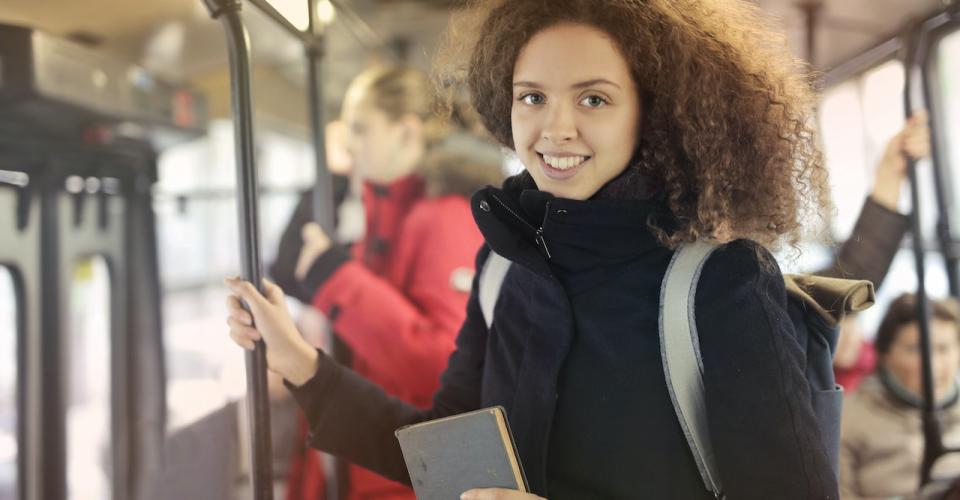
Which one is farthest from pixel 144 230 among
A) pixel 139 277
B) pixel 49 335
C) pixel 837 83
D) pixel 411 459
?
pixel 837 83

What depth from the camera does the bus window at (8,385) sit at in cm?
128

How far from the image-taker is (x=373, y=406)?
4.22ft

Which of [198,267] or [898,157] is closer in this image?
[898,157]

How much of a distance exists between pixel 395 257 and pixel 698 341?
151cm

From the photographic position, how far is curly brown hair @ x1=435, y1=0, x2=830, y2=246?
3.41 ft

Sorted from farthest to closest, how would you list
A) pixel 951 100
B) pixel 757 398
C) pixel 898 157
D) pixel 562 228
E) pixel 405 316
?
1. pixel 951 100
2. pixel 405 316
3. pixel 898 157
4. pixel 562 228
5. pixel 757 398

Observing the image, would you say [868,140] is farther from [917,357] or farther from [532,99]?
[532,99]

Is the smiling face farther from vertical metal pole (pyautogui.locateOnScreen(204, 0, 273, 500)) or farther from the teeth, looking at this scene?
vertical metal pole (pyautogui.locateOnScreen(204, 0, 273, 500))

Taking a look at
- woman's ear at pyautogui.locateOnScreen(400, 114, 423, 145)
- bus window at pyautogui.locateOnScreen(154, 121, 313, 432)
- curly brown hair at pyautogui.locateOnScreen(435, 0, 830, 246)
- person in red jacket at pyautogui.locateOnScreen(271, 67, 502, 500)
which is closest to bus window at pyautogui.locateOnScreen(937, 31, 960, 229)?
curly brown hair at pyautogui.locateOnScreen(435, 0, 830, 246)

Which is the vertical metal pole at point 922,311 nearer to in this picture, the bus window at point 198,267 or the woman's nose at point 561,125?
the woman's nose at point 561,125

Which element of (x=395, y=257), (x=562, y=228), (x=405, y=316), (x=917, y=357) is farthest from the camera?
(x=917, y=357)

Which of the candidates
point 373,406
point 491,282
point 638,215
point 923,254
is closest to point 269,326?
point 373,406

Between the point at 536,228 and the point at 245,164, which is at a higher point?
the point at 245,164

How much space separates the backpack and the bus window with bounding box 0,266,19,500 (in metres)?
1.01
